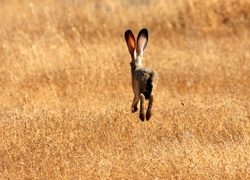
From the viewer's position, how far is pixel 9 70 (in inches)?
545

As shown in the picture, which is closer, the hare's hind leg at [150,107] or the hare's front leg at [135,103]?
the hare's hind leg at [150,107]

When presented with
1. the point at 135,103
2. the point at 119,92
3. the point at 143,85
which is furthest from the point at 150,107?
the point at 119,92

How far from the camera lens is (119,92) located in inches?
508

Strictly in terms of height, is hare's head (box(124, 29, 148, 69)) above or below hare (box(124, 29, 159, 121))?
above

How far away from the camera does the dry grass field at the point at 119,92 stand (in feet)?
28.1

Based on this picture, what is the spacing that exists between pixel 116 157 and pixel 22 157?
1008 mm

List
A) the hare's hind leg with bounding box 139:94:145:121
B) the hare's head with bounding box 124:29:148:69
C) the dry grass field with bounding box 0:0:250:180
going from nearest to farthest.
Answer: the dry grass field with bounding box 0:0:250:180 < the hare's hind leg with bounding box 139:94:145:121 < the hare's head with bounding box 124:29:148:69

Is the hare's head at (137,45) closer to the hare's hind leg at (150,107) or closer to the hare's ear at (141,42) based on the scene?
the hare's ear at (141,42)

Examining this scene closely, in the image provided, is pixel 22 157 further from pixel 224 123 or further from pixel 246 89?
pixel 246 89

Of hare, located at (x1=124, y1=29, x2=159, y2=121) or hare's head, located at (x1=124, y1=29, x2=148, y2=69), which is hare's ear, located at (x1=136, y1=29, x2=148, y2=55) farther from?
hare, located at (x1=124, y1=29, x2=159, y2=121)

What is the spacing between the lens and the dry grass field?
855cm

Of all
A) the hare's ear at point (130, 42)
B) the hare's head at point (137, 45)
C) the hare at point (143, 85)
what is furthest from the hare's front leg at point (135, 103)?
the hare's ear at point (130, 42)

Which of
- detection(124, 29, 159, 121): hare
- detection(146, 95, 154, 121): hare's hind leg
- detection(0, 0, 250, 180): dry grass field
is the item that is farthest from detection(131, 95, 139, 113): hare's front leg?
detection(146, 95, 154, 121): hare's hind leg

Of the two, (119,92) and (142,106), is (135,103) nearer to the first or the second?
(142,106)
